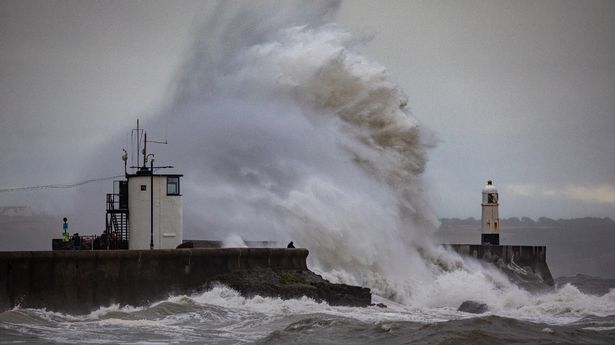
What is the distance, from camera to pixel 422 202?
31.4m

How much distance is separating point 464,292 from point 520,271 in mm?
5965

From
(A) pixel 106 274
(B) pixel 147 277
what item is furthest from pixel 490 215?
(A) pixel 106 274

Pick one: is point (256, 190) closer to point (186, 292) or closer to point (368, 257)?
point (368, 257)

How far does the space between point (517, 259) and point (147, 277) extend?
17.0m

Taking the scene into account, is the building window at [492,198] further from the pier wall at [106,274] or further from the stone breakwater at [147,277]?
the pier wall at [106,274]

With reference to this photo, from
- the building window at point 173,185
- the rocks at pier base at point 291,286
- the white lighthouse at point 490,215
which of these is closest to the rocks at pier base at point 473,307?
the rocks at pier base at point 291,286

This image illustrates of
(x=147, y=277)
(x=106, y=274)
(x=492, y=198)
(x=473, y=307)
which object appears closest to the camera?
(x=106, y=274)

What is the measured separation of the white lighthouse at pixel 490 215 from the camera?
35406 mm

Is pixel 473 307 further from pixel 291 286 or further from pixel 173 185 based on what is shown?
pixel 173 185

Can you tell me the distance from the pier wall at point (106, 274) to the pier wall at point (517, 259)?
41.5 ft

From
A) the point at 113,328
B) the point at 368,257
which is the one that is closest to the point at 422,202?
the point at 368,257

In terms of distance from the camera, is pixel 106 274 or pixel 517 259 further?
pixel 517 259

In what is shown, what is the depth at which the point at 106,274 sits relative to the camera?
2017 centimetres

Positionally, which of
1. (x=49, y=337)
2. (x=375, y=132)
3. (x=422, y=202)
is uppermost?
(x=375, y=132)
